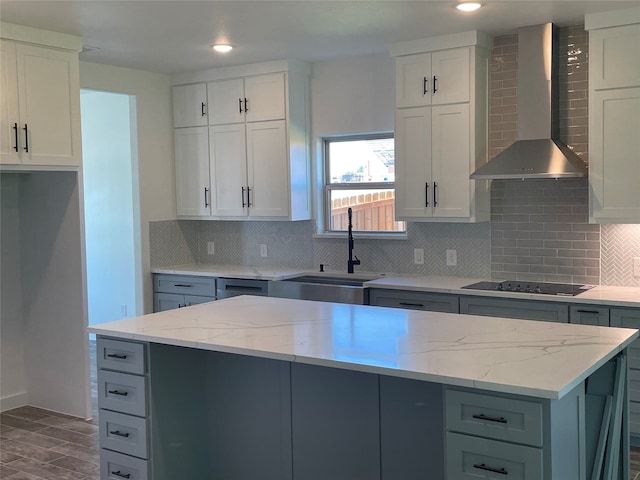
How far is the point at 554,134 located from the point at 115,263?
4.34m

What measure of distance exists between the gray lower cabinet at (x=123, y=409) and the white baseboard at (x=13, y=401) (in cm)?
218

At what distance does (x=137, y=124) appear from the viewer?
598cm

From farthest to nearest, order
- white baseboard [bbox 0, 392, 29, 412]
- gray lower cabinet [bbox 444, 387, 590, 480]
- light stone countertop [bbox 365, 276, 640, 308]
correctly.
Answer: white baseboard [bbox 0, 392, 29, 412] < light stone countertop [bbox 365, 276, 640, 308] < gray lower cabinet [bbox 444, 387, 590, 480]

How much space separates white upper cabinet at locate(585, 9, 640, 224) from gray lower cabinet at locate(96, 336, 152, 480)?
290cm

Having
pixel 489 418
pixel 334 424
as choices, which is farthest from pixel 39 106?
pixel 489 418

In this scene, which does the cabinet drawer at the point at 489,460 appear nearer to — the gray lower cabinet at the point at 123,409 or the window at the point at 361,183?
the gray lower cabinet at the point at 123,409

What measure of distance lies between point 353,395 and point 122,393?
3.70 ft

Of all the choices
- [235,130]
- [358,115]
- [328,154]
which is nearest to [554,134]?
[358,115]

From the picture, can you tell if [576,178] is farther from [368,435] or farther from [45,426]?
[45,426]

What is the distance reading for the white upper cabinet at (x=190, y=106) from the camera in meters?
6.03

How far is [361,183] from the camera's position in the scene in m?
5.73

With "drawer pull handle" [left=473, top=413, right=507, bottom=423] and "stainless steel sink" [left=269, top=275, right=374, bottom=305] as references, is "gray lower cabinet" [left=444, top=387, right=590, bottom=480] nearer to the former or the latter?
"drawer pull handle" [left=473, top=413, right=507, bottom=423]

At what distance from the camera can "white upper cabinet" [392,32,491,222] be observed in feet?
15.6

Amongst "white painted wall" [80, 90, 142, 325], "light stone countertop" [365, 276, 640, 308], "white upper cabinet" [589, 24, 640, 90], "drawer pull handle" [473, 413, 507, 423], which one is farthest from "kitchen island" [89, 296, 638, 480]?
"white painted wall" [80, 90, 142, 325]
